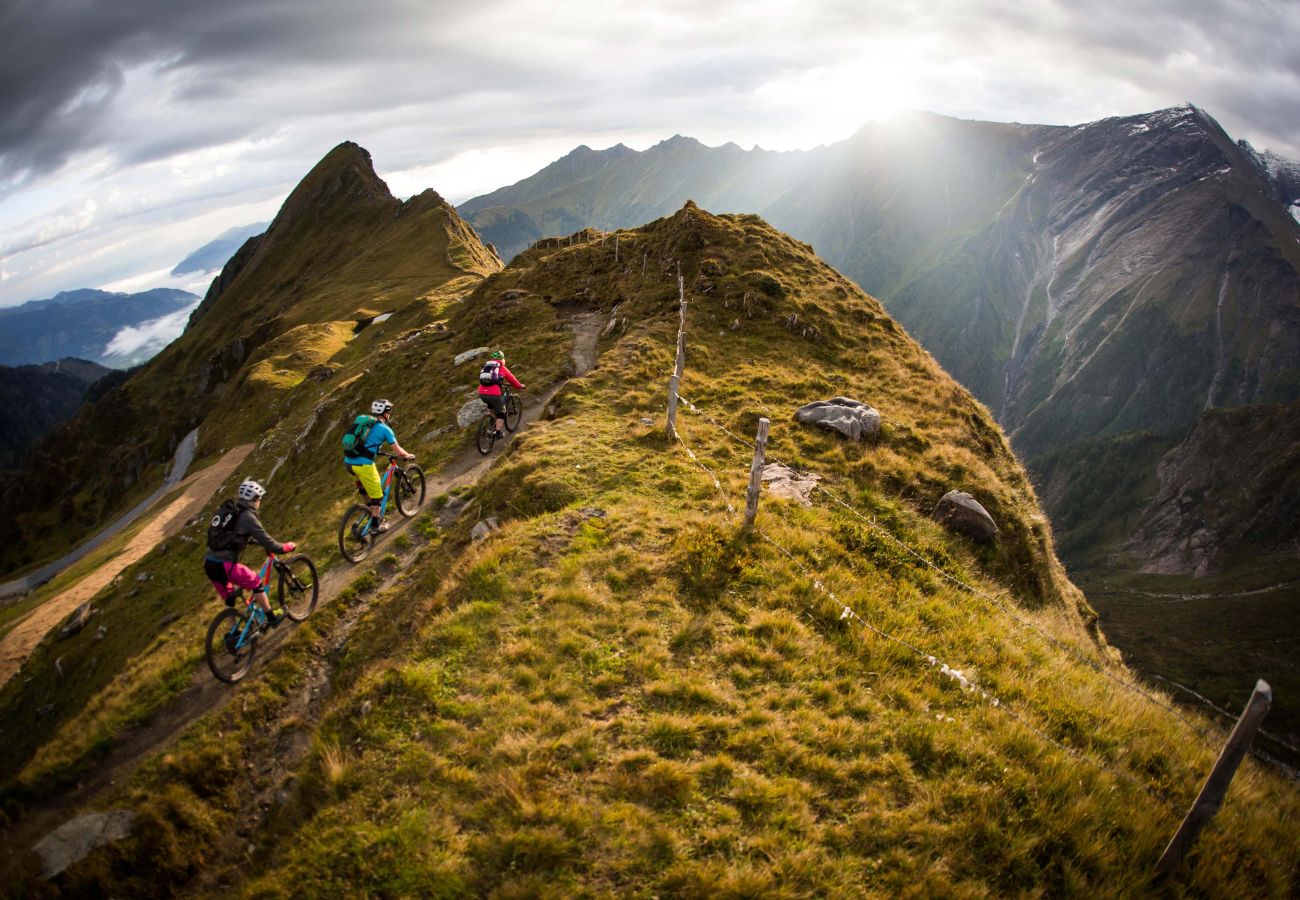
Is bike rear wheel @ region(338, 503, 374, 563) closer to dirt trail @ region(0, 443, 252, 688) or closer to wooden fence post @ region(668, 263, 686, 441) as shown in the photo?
wooden fence post @ region(668, 263, 686, 441)

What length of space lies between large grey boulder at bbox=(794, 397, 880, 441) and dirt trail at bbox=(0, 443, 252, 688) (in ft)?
115

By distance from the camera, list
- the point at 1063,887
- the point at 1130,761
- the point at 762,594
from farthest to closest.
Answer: the point at 762,594, the point at 1130,761, the point at 1063,887

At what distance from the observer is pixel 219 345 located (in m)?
121

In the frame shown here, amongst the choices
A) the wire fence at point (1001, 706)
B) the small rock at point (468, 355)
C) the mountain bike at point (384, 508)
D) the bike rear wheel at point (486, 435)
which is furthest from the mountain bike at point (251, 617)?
the small rock at point (468, 355)

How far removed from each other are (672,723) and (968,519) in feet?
38.5

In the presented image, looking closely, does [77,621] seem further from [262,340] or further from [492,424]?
[262,340]

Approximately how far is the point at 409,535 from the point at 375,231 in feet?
449

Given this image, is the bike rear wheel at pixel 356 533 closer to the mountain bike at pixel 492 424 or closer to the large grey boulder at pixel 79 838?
the mountain bike at pixel 492 424

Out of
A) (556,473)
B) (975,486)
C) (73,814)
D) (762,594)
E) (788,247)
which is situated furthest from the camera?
(788,247)

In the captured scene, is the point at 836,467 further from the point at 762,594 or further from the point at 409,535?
the point at 409,535

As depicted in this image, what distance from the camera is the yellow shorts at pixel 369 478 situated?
1517 centimetres

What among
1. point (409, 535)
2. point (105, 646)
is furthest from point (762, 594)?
point (105, 646)

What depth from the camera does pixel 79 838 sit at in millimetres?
8758

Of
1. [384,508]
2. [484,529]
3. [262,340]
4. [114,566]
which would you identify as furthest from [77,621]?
[262,340]
